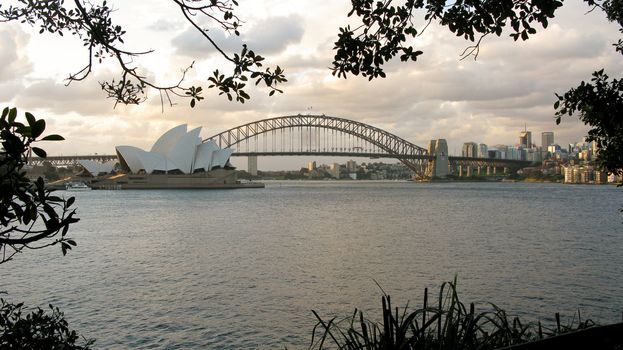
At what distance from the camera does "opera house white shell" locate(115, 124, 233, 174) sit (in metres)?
81.8

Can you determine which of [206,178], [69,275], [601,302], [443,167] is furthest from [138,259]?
[443,167]

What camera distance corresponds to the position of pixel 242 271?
1327 cm

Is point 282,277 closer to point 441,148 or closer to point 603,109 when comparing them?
point 603,109

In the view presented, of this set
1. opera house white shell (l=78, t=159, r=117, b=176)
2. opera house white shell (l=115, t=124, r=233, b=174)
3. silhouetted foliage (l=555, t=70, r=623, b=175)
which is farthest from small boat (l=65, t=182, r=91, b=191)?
silhouetted foliage (l=555, t=70, r=623, b=175)

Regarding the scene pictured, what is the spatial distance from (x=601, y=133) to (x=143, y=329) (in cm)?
677

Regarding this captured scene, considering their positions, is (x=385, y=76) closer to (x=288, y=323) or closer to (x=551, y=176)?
(x=288, y=323)

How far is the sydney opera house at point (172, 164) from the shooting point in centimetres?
8219

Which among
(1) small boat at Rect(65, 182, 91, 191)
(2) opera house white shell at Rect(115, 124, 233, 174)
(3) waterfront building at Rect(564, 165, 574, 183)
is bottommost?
(1) small boat at Rect(65, 182, 91, 191)

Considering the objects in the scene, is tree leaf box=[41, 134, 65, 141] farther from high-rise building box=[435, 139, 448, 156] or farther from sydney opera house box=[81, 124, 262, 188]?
high-rise building box=[435, 139, 448, 156]

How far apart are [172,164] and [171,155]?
1371 mm

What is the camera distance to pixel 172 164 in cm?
8275

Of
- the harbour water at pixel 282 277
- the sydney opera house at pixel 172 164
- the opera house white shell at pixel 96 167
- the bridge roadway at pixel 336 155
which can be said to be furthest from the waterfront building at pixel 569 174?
the harbour water at pixel 282 277

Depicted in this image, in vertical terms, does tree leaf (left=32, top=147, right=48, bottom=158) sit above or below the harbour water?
above

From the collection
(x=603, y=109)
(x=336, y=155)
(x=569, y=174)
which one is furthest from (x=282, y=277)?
(x=569, y=174)
